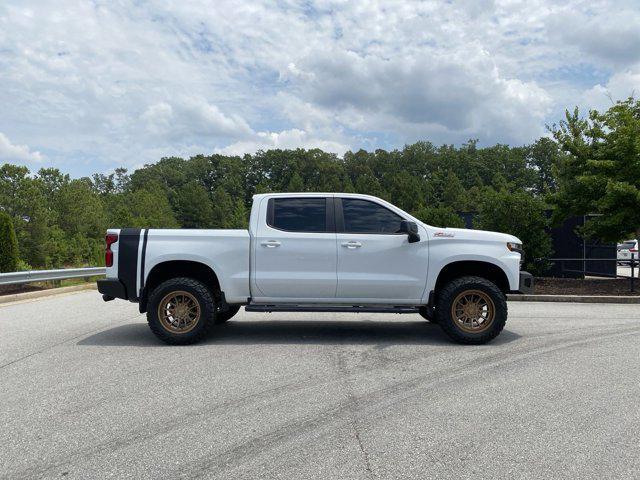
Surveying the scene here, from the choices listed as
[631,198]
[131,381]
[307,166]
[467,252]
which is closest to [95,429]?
[131,381]

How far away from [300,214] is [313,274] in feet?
2.93

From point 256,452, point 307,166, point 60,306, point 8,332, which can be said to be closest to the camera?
point 256,452

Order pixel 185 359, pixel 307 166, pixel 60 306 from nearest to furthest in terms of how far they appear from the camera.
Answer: pixel 185 359, pixel 60 306, pixel 307 166

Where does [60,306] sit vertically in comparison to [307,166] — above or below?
below

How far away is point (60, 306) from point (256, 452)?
982 centimetres

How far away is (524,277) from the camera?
7449mm

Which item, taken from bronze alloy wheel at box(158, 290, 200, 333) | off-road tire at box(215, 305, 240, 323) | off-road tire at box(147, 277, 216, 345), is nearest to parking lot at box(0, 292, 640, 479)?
off-road tire at box(147, 277, 216, 345)

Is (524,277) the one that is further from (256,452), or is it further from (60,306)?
(60,306)

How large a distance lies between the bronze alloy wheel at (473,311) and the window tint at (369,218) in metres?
1.32

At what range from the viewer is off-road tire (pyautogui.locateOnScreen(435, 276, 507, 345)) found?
282 inches

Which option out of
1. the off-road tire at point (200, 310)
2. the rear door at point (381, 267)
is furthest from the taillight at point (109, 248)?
the rear door at point (381, 267)

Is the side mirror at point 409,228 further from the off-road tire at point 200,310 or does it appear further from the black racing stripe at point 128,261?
the black racing stripe at point 128,261

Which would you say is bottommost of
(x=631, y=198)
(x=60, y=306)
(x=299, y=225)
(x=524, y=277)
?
(x=60, y=306)

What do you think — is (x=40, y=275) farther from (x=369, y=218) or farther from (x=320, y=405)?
(x=320, y=405)
